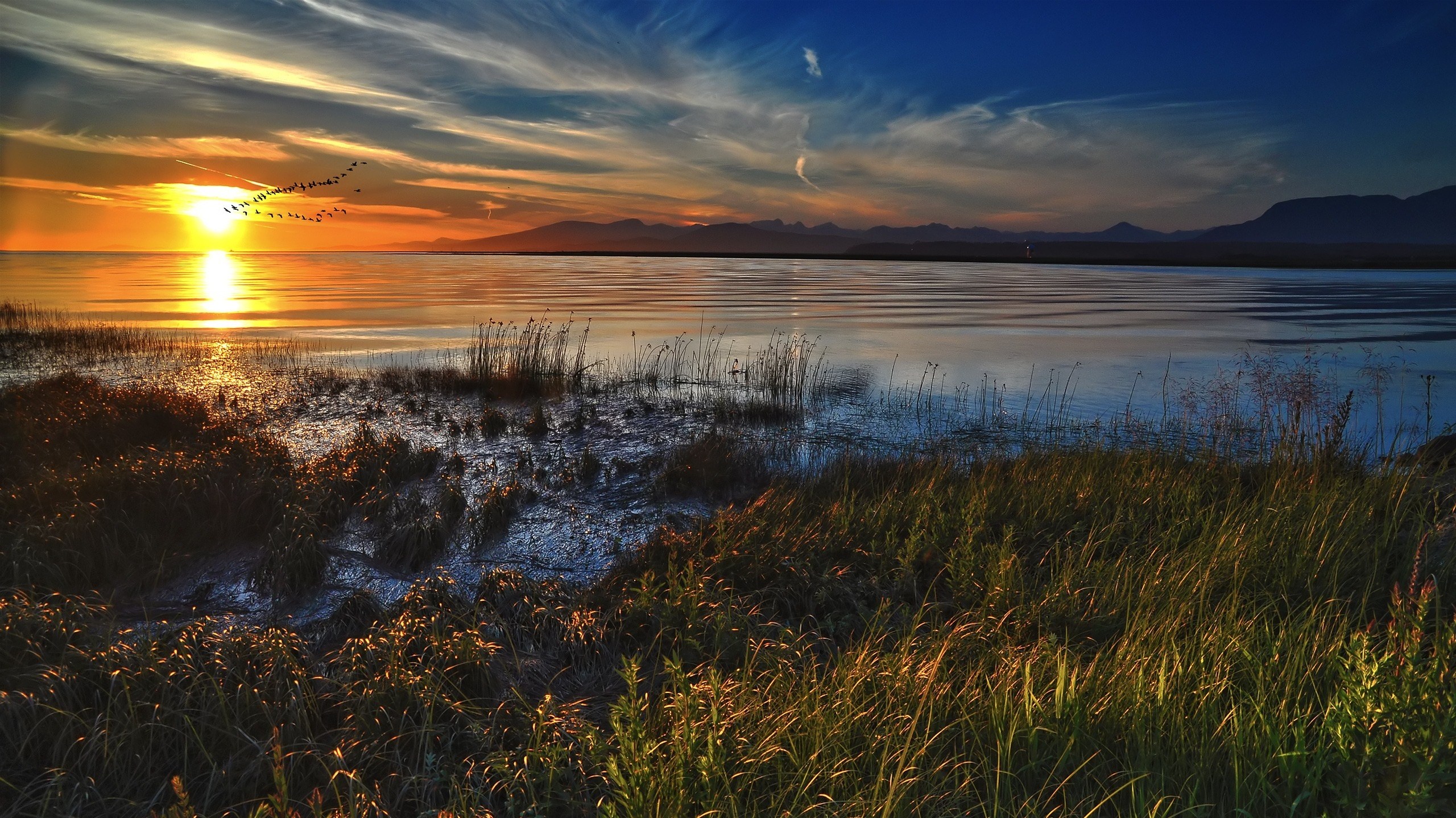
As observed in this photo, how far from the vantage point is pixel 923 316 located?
39031 mm

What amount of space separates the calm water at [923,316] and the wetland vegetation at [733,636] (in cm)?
1017

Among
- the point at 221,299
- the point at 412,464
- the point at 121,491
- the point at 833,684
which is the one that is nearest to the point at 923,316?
the point at 412,464

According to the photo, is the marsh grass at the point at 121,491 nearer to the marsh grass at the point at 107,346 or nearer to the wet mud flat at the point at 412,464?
the wet mud flat at the point at 412,464

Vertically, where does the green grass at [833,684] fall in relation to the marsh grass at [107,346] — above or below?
below

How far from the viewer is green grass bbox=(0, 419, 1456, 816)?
3000mm

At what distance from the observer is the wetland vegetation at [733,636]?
3.12 metres

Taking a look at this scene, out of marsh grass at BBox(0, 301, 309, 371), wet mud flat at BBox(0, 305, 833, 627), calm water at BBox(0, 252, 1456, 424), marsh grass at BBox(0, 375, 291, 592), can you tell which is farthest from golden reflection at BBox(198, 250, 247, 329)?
marsh grass at BBox(0, 375, 291, 592)

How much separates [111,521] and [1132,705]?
853 cm

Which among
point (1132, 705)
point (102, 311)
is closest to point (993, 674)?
point (1132, 705)

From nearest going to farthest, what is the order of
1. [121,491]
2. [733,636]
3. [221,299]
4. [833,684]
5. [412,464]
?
[833,684] < [733,636] < [121,491] < [412,464] < [221,299]

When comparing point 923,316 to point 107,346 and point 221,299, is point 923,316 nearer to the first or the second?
point 107,346

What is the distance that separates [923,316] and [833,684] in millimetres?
37028

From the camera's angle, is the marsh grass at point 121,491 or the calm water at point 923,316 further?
the calm water at point 923,316

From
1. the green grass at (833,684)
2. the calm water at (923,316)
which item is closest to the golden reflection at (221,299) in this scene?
the calm water at (923,316)
